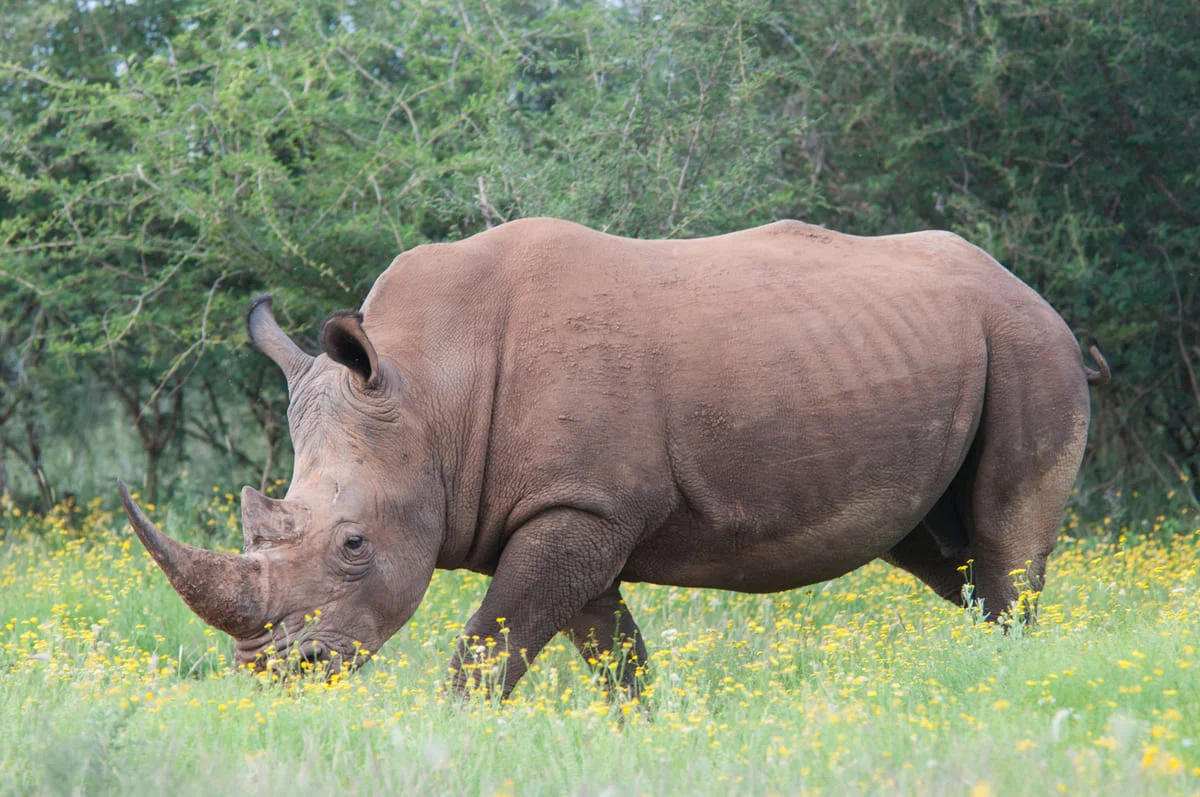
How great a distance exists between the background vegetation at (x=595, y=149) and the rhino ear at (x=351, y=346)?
3203mm

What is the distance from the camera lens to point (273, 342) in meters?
5.79

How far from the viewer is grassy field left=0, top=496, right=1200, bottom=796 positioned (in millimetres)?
3631

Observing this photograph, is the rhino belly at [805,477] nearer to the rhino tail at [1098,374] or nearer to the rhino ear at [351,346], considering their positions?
the rhino tail at [1098,374]

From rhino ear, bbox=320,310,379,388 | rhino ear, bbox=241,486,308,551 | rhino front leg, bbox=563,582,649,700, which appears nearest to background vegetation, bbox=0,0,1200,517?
rhino front leg, bbox=563,582,649,700

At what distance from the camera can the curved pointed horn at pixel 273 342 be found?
566cm

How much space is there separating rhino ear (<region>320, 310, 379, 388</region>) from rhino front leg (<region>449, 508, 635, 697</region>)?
766 millimetres

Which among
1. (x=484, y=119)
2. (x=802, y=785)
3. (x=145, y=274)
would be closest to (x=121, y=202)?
(x=145, y=274)

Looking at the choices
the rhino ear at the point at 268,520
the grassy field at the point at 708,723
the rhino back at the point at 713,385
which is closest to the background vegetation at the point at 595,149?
the rhino back at the point at 713,385

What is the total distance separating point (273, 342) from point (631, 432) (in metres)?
1.45

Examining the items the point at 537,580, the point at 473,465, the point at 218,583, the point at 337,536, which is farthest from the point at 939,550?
the point at 218,583

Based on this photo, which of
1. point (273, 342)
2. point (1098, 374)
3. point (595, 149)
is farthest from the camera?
point (595, 149)

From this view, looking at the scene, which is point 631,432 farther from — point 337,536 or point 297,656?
point 297,656

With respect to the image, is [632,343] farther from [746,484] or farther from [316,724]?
[316,724]

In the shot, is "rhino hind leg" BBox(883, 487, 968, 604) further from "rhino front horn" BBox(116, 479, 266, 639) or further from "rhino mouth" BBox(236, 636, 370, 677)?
"rhino front horn" BBox(116, 479, 266, 639)
